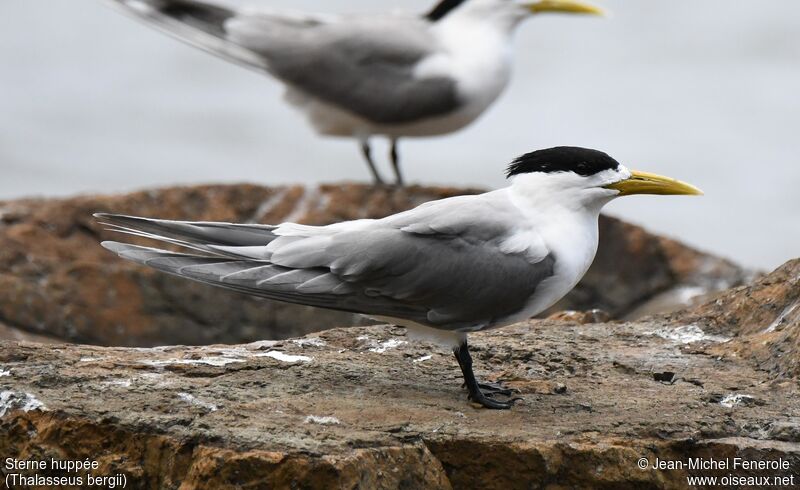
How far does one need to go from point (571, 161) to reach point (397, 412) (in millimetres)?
1326

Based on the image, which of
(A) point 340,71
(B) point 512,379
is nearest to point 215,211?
(A) point 340,71

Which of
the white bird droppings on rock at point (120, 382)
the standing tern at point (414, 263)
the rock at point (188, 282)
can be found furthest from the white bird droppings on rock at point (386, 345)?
the rock at point (188, 282)

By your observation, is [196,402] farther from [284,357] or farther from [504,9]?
[504,9]

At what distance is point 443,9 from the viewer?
11367 mm

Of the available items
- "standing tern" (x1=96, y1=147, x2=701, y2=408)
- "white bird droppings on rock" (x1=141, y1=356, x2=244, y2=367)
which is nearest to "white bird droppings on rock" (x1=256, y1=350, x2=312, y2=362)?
"white bird droppings on rock" (x1=141, y1=356, x2=244, y2=367)

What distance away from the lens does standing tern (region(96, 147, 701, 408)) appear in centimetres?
555

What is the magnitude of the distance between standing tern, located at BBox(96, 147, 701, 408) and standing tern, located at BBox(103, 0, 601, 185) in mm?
5004

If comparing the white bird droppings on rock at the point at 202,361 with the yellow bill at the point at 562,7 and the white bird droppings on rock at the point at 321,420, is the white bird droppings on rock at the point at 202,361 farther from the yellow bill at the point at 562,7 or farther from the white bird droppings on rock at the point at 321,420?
the yellow bill at the point at 562,7

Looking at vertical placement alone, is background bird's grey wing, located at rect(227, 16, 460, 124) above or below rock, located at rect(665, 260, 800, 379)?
above

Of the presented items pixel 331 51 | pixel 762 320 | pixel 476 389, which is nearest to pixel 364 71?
pixel 331 51

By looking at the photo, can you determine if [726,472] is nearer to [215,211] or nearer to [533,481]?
[533,481]

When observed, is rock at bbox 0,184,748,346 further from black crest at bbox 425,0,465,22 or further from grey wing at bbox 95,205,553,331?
grey wing at bbox 95,205,553,331

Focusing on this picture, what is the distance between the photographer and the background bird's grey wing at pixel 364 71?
1064 centimetres

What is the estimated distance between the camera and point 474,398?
18.2 ft
